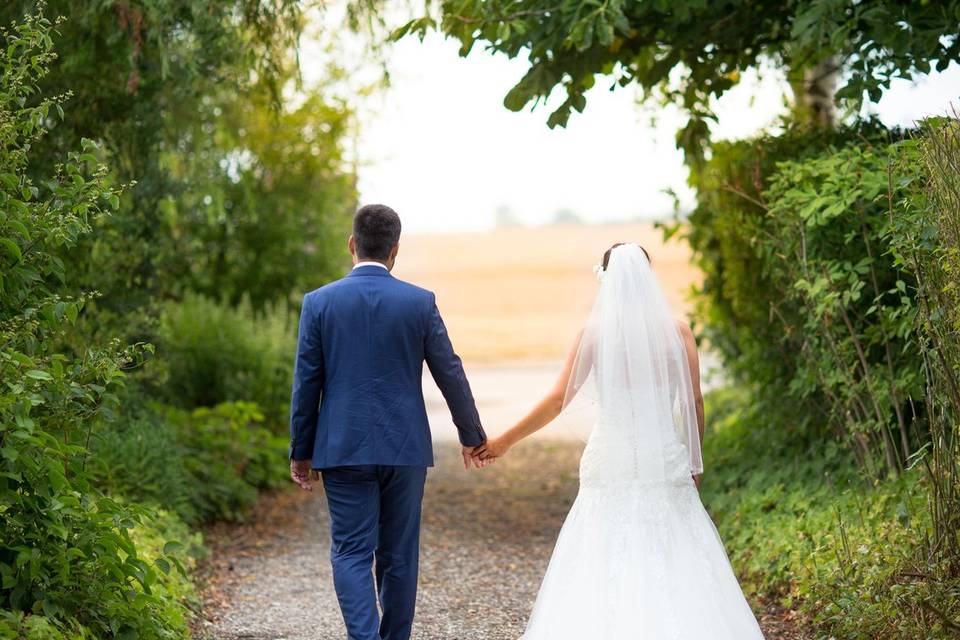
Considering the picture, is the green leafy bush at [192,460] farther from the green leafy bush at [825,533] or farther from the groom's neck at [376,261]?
the green leafy bush at [825,533]

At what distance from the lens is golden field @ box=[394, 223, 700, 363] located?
31964 millimetres

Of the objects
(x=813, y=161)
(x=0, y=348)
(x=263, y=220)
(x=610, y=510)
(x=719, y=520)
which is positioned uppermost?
(x=263, y=220)

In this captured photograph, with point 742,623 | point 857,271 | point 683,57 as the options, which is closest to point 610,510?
point 742,623

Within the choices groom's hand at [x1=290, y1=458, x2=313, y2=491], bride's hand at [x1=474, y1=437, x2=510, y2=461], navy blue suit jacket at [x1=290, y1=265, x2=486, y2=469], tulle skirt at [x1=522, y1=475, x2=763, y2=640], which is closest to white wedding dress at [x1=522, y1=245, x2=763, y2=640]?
tulle skirt at [x1=522, y1=475, x2=763, y2=640]

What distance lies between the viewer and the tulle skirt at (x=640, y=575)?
469 centimetres

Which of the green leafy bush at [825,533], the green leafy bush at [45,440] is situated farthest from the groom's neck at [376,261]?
the green leafy bush at [825,533]

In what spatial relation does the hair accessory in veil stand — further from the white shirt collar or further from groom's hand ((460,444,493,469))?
the white shirt collar

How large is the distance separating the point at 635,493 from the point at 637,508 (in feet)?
0.22

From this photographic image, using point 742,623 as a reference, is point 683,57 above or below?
Answer: above

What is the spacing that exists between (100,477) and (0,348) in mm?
3181

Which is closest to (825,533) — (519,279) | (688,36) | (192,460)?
(688,36)

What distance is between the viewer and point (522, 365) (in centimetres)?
2550

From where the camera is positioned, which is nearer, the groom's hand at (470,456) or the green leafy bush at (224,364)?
the groom's hand at (470,456)

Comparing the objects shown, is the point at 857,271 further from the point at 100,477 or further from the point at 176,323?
the point at 176,323
